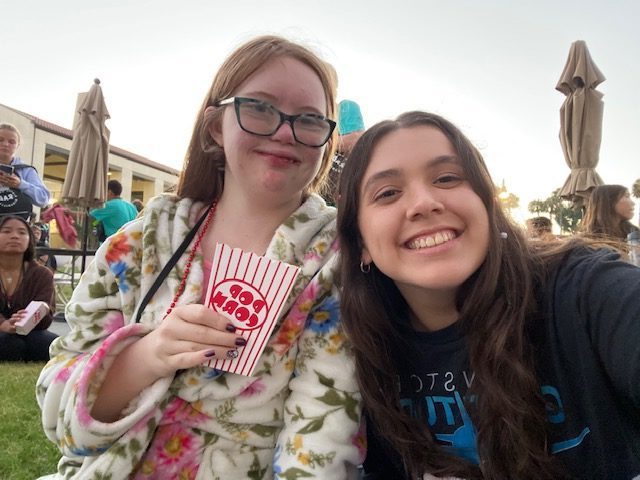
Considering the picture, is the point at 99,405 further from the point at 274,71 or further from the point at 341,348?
the point at 274,71

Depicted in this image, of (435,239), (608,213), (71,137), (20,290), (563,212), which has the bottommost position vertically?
(71,137)

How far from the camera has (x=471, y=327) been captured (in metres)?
1.21

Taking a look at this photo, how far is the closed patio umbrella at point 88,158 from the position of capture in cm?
697

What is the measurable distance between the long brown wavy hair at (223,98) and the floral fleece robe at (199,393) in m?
0.24

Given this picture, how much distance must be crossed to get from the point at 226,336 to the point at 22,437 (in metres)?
1.96

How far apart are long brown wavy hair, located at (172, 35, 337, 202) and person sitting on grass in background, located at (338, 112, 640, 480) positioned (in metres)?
0.24

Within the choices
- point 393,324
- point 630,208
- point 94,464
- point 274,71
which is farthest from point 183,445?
point 630,208

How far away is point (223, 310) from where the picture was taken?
107 centimetres

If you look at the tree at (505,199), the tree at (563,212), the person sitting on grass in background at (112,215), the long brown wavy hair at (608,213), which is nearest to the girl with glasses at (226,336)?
the tree at (505,199)

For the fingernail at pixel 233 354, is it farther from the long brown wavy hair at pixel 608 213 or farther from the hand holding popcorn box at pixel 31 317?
the long brown wavy hair at pixel 608 213

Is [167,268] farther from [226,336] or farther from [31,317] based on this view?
[31,317]

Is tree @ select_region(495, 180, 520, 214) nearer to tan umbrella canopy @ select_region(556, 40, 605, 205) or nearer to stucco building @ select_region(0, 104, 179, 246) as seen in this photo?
tan umbrella canopy @ select_region(556, 40, 605, 205)

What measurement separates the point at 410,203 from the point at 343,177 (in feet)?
0.98

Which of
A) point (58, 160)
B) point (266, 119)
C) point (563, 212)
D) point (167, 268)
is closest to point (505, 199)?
point (266, 119)
